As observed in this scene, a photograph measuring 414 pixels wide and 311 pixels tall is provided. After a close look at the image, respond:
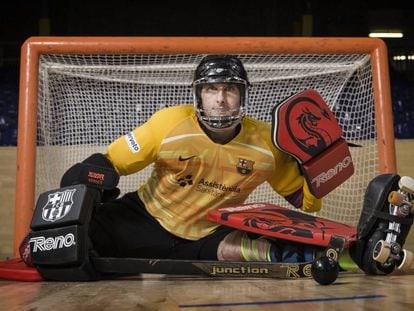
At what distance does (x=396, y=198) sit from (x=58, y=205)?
3.05ft

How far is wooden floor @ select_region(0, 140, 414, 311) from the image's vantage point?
1.34 metres

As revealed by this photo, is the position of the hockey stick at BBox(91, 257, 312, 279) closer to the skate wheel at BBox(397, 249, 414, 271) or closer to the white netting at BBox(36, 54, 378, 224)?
the skate wheel at BBox(397, 249, 414, 271)

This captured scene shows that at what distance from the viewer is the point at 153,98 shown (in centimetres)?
284

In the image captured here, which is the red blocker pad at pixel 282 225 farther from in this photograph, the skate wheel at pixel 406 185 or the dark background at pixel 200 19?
the dark background at pixel 200 19

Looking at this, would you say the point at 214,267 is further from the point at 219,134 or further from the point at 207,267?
the point at 219,134

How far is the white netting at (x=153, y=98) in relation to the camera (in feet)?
8.55

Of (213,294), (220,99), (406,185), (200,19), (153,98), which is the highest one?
(200,19)

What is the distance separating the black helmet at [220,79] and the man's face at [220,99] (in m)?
0.01

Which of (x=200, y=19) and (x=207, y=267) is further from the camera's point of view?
(x=200, y=19)

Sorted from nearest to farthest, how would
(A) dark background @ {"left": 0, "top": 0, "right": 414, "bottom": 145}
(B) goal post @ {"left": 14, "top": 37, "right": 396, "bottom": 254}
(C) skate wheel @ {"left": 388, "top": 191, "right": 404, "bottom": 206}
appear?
(C) skate wheel @ {"left": 388, "top": 191, "right": 404, "bottom": 206} → (B) goal post @ {"left": 14, "top": 37, "right": 396, "bottom": 254} → (A) dark background @ {"left": 0, "top": 0, "right": 414, "bottom": 145}

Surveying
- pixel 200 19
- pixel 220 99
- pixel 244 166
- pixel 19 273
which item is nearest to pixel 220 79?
pixel 220 99

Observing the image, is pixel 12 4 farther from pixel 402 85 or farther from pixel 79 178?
pixel 79 178

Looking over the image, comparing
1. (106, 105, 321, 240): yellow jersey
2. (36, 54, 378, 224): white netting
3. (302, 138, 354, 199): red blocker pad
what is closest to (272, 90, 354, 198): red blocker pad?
(302, 138, 354, 199): red blocker pad

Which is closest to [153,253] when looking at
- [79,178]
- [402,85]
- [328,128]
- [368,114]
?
[79,178]
